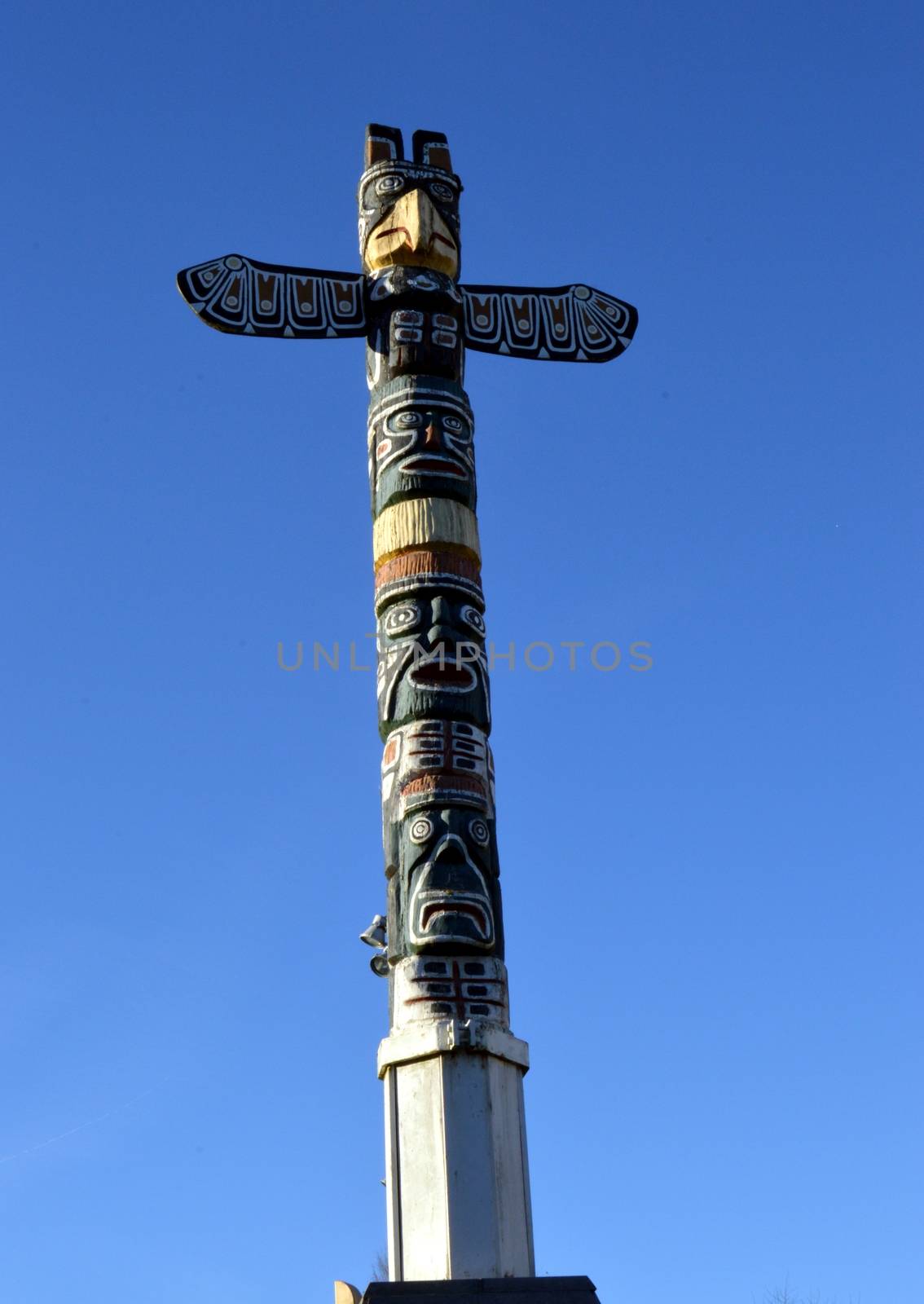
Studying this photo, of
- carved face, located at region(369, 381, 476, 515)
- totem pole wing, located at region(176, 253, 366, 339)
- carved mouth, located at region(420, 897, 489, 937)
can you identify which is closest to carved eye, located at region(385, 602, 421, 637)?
carved face, located at region(369, 381, 476, 515)

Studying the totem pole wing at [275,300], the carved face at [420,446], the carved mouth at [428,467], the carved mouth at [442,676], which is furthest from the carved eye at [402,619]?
the totem pole wing at [275,300]

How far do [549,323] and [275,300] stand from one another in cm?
181

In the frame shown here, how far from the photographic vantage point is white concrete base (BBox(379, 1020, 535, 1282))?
7.68 meters

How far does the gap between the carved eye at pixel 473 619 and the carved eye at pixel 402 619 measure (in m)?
0.26

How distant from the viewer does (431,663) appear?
362 inches

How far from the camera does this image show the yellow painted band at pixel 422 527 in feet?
31.6

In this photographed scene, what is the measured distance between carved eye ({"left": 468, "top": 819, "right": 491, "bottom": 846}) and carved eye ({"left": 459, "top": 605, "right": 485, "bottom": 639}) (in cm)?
120

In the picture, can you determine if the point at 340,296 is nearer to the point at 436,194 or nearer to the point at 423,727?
the point at 436,194

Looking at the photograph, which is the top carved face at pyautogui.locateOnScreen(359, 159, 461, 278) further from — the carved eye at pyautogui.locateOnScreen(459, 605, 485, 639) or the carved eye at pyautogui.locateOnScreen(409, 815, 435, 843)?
the carved eye at pyautogui.locateOnScreen(409, 815, 435, 843)

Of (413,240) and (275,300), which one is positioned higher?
(413,240)

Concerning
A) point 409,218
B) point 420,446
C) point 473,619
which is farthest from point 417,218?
point 473,619

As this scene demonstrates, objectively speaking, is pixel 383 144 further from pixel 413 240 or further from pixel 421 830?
pixel 421 830

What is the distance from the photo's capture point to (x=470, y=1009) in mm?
8219

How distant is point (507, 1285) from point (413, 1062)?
1217 millimetres
